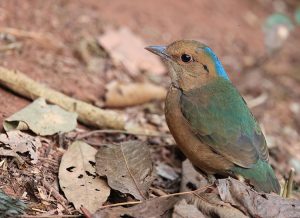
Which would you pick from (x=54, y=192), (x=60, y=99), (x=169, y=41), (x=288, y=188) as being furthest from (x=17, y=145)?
(x=169, y=41)

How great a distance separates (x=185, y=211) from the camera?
3.80m

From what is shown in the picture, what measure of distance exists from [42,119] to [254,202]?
1.80 m

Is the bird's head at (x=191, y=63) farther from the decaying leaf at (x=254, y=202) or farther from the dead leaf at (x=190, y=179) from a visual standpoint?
the decaying leaf at (x=254, y=202)

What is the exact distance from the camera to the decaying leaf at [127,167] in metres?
4.24

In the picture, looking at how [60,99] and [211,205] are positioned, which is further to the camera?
[60,99]

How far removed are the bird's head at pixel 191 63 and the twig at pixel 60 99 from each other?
64cm

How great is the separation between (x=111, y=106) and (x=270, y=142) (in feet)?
5.45

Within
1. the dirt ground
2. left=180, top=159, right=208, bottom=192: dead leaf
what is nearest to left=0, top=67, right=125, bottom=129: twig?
the dirt ground

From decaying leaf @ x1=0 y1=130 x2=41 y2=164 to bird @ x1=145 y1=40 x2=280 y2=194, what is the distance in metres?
1.11

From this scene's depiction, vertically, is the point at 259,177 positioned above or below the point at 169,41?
below

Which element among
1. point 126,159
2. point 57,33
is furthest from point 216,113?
point 57,33

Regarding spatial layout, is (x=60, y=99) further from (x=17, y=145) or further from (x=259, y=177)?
(x=259, y=177)

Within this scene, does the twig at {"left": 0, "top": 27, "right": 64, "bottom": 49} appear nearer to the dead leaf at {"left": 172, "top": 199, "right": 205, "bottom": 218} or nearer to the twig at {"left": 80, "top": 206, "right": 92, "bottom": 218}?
the twig at {"left": 80, "top": 206, "right": 92, "bottom": 218}

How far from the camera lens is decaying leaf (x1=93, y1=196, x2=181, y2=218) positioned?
12.4ft
